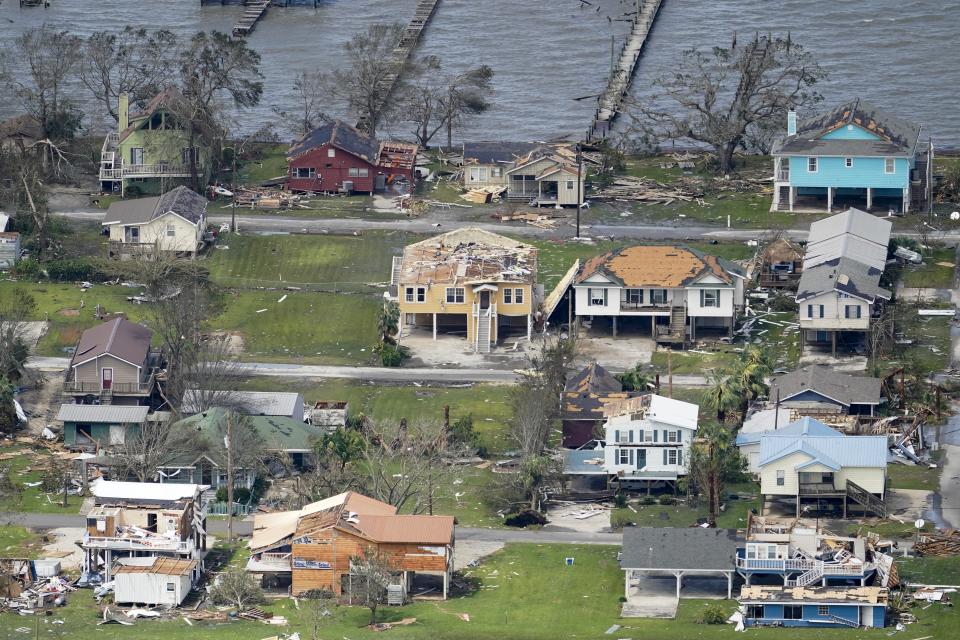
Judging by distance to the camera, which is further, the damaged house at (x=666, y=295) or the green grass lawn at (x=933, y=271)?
the green grass lawn at (x=933, y=271)

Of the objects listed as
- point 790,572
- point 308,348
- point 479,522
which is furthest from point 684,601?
point 308,348

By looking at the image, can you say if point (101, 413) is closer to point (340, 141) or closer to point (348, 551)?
point (348, 551)

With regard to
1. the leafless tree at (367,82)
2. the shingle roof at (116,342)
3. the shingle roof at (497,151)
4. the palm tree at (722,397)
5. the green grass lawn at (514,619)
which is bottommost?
the green grass lawn at (514,619)

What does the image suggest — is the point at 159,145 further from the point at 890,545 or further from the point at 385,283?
the point at 890,545

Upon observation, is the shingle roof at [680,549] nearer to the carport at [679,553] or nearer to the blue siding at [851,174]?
the carport at [679,553]

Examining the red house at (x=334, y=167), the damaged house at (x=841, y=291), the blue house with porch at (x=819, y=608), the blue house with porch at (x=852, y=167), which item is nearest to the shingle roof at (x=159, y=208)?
the red house at (x=334, y=167)

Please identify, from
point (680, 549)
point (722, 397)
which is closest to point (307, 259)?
point (722, 397)
